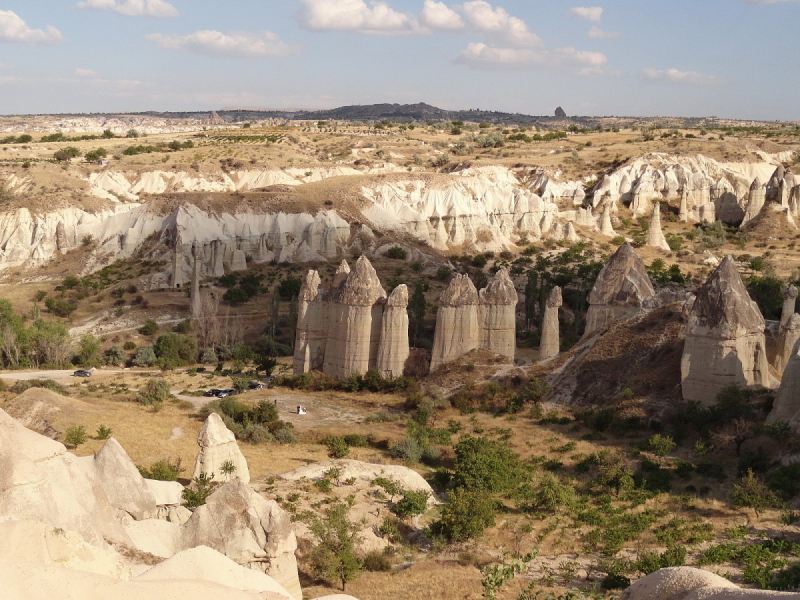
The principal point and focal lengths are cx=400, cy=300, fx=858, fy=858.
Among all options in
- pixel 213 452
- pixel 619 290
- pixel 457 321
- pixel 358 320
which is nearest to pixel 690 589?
pixel 213 452

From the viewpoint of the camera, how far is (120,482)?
16.5m

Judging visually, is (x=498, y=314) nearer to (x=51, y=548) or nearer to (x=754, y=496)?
(x=754, y=496)

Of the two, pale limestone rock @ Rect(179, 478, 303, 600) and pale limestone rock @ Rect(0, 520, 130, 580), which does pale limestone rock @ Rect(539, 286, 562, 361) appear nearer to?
pale limestone rock @ Rect(179, 478, 303, 600)

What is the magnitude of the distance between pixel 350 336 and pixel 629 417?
476 inches

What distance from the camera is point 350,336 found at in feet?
113

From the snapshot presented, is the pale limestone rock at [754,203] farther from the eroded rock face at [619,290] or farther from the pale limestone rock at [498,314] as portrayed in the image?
the pale limestone rock at [498,314]

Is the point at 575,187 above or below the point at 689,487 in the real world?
above

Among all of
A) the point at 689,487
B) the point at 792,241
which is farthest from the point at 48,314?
the point at 792,241

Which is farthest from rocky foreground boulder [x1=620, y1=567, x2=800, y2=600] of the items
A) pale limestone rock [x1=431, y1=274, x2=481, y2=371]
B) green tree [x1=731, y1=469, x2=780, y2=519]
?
pale limestone rock [x1=431, y1=274, x2=481, y2=371]

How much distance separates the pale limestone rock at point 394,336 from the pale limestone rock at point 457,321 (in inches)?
53.4

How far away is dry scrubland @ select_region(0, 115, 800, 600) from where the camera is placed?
1838 cm

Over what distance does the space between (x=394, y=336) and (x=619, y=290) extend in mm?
9020

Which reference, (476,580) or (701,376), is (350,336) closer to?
(701,376)

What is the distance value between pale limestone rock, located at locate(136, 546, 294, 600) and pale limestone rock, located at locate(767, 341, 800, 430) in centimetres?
1737
